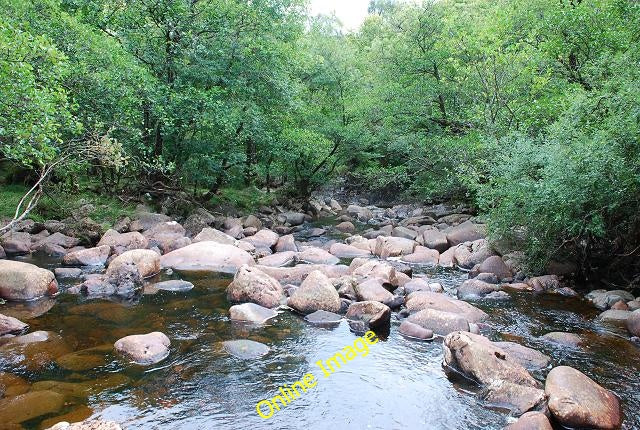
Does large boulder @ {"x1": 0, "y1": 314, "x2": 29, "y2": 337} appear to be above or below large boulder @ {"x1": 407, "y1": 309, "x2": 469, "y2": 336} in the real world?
above

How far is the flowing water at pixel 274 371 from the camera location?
17.8 feet

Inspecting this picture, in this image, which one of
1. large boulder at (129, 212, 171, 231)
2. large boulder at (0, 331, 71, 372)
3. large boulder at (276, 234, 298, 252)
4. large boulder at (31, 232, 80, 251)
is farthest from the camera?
large boulder at (129, 212, 171, 231)

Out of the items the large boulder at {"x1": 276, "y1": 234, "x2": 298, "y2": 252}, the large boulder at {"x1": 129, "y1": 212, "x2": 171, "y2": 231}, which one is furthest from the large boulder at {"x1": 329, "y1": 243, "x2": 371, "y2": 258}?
the large boulder at {"x1": 129, "y1": 212, "x2": 171, "y2": 231}

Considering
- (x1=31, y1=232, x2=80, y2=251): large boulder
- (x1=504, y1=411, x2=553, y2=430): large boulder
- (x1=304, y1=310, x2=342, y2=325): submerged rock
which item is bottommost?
(x1=504, y1=411, x2=553, y2=430): large boulder

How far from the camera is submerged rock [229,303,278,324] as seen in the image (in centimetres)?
849

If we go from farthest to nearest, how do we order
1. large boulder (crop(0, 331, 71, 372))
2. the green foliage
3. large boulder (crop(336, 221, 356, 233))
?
the green foliage
large boulder (crop(336, 221, 356, 233))
large boulder (crop(0, 331, 71, 372))

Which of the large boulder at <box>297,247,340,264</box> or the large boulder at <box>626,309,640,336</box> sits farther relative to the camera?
the large boulder at <box>297,247,340,264</box>

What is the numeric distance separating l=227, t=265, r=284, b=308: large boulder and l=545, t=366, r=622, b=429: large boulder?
5178 millimetres

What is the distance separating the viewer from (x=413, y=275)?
1209 cm

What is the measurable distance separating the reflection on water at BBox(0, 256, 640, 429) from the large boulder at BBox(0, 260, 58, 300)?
17.2 inches

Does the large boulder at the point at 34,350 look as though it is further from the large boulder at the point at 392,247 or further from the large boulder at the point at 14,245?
the large boulder at the point at 392,247

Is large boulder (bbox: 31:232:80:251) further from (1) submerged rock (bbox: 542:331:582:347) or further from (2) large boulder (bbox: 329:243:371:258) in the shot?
(1) submerged rock (bbox: 542:331:582:347)

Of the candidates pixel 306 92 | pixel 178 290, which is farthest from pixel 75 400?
pixel 306 92

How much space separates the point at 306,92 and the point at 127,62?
43.1 feet
